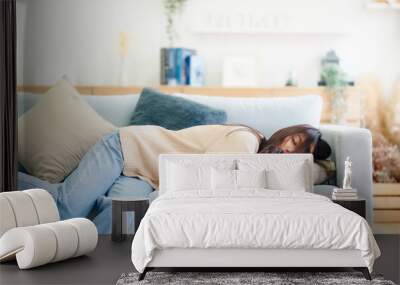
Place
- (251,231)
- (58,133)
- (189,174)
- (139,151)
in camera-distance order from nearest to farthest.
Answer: (251,231)
(189,174)
(139,151)
(58,133)

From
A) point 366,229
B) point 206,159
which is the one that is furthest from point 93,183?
point 366,229

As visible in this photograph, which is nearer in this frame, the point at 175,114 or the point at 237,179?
the point at 237,179

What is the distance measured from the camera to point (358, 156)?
570 cm

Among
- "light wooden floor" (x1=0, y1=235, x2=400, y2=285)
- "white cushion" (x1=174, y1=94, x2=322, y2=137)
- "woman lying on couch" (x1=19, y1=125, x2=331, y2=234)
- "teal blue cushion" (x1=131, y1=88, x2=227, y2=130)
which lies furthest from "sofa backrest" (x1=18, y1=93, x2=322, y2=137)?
"light wooden floor" (x1=0, y1=235, x2=400, y2=285)

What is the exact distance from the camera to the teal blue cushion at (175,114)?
6176 mm

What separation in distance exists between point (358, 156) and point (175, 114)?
1.50 metres

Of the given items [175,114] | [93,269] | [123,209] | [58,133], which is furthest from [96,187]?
[93,269]

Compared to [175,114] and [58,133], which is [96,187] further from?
[175,114]

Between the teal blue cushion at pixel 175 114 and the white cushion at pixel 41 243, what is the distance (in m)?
1.67

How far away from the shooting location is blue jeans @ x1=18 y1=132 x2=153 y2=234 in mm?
5684

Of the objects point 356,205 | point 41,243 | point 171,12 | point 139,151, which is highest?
point 171,12

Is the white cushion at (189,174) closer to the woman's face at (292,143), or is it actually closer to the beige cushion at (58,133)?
the woman's face at (292,143)

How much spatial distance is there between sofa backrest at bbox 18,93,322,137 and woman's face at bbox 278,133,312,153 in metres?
0.53

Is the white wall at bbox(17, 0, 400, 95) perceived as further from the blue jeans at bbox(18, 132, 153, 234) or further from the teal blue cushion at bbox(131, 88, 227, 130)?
the blue jeans at bbox(18, 132, 153, 234)
